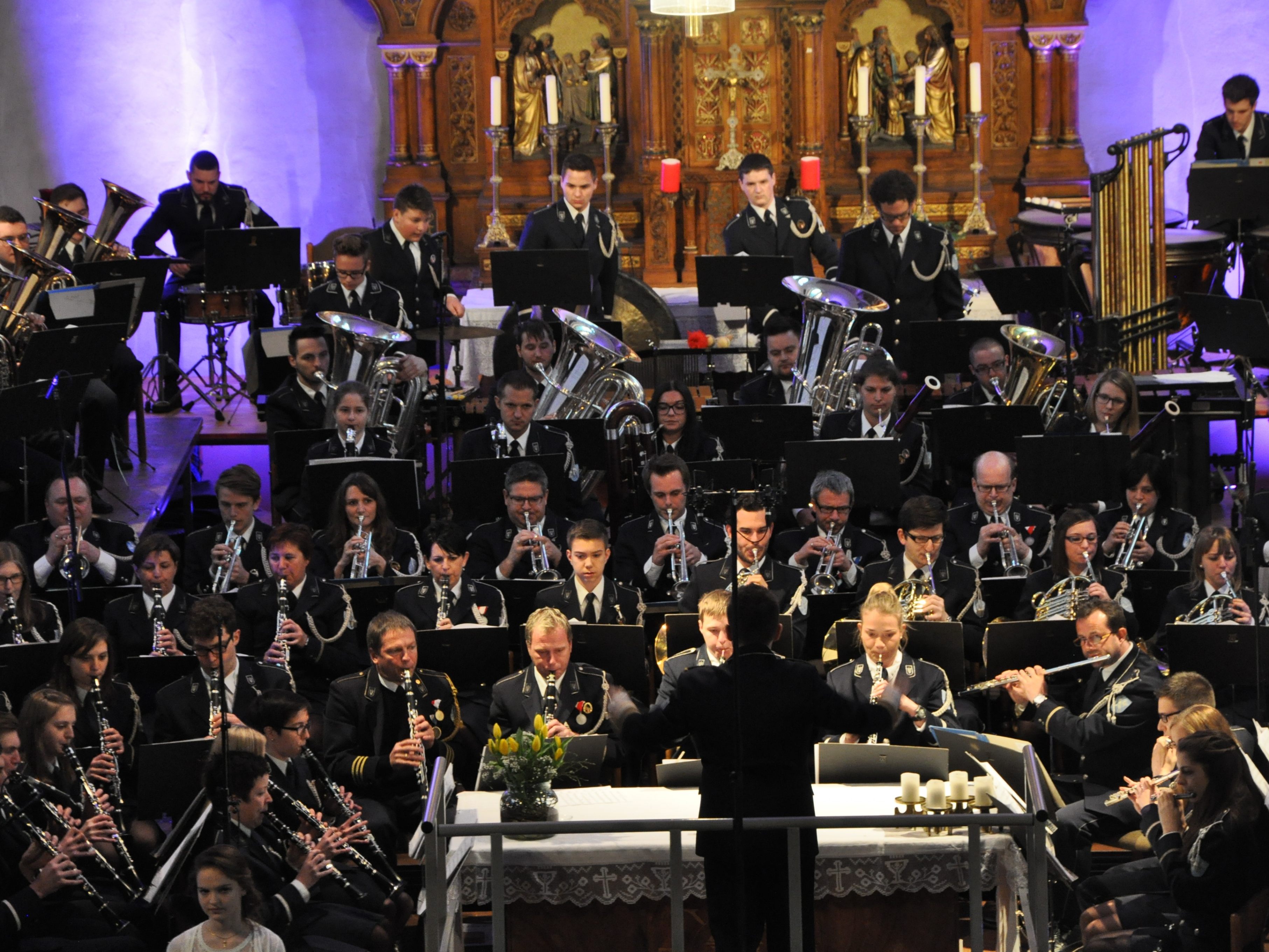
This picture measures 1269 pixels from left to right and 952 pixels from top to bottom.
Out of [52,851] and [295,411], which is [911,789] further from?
[295,411]

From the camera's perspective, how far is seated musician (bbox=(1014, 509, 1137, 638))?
23.5ft

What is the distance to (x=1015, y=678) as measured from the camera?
6.44 m

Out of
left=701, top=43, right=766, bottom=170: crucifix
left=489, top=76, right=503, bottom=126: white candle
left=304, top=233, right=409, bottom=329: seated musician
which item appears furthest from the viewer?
left=701, top=43, right=766, bottom=170: crucifix

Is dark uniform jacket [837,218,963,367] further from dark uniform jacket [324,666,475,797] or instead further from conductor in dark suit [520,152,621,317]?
dark uniform jacket [324,666,475,797]

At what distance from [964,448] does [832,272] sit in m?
1.98

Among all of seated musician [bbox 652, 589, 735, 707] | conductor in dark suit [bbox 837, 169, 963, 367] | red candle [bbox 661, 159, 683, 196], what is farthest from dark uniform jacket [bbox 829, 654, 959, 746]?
red candle [bbox 661, 159, 683, 196]

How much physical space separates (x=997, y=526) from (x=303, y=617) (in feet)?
9.28

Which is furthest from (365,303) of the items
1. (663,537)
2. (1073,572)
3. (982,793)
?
(982,793)

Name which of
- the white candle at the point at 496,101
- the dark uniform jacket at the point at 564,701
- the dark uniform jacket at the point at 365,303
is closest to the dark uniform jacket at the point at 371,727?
the dark uniform jacket at the point at 564,701

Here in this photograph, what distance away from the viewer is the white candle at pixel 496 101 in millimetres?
11039

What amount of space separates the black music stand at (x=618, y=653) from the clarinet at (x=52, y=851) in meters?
1.85

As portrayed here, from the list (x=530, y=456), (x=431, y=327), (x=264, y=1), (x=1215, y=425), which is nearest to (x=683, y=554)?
(x=530, y=456)

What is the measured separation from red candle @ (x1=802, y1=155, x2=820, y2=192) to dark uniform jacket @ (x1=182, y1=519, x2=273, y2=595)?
4.79 metres

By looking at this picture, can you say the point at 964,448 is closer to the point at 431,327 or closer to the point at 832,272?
the point at 832,272
